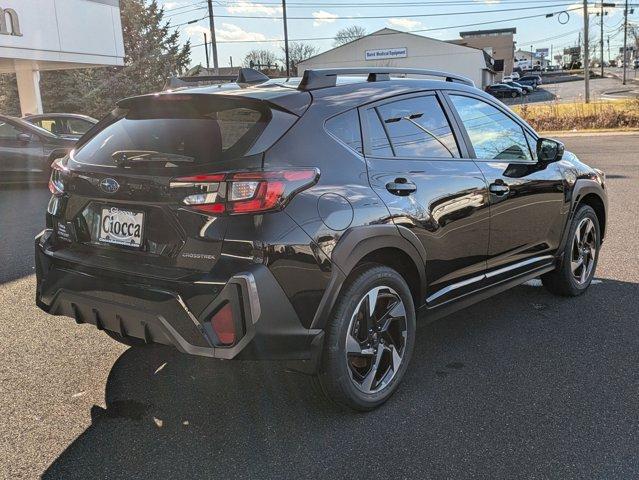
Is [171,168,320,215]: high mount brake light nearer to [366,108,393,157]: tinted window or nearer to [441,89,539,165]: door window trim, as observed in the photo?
[366,108,393,157]: tinted window

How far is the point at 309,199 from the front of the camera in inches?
111

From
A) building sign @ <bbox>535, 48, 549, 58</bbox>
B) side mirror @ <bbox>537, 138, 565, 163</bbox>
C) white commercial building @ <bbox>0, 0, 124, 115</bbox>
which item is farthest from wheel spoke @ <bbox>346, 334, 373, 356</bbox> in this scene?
building sign @ <bbox>535, 48, 549, 58</bbox>

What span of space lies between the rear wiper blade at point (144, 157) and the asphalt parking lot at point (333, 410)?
1.29 metres

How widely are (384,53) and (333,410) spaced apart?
64395 mm

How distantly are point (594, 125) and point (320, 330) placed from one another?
23.0 m

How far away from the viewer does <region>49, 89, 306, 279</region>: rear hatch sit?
2.73 m

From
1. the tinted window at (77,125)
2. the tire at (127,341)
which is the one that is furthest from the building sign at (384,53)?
the tire at (127,341)

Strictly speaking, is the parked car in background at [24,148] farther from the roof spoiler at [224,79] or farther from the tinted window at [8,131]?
the roof spoiler at [224,79]

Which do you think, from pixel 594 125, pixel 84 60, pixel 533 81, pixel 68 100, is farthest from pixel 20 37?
pixel 533 81

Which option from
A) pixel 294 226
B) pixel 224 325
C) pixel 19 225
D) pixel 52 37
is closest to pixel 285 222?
pixel 294 226

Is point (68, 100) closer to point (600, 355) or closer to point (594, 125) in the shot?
point (594, 125)

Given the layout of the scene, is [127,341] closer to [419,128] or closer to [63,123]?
[419,128]

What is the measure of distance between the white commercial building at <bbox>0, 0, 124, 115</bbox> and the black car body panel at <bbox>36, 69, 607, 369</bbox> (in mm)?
17211

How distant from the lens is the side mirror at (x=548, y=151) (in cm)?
445
